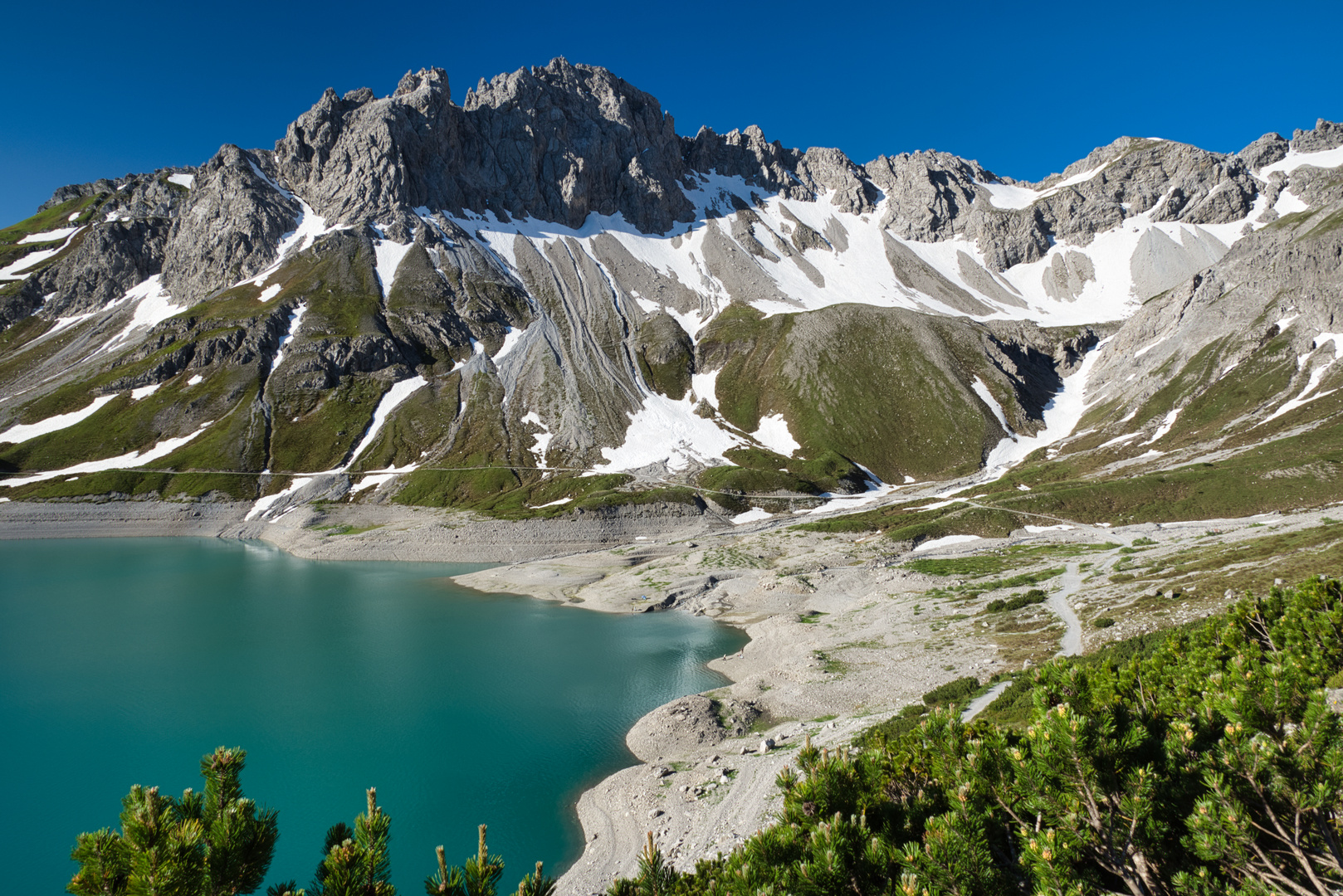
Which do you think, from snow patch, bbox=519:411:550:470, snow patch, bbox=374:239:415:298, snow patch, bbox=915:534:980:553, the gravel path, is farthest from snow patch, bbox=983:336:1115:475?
snow patch, bbox=374:239:415:298

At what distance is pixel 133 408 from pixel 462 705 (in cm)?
15784

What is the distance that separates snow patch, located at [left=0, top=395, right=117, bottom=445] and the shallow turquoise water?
94.8 metres

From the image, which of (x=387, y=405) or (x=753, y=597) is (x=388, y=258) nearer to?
(x=387, y=405)

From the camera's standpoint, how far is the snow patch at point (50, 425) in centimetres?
13162

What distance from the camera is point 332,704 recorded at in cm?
3644

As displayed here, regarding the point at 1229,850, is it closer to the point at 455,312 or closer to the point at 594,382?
the point at 594,382

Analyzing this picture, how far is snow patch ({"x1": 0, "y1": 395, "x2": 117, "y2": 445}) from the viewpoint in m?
132

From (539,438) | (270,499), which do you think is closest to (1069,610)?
(539,438)

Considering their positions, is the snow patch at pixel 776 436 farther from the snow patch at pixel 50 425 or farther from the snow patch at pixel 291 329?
the snow patch at pixel 50 425

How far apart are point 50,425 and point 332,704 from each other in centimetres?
15872

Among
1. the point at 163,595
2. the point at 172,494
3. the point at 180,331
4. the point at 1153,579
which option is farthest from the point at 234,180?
the point at 1153,579

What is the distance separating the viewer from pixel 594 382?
527ft

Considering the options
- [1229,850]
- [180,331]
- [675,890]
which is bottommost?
[675,890]

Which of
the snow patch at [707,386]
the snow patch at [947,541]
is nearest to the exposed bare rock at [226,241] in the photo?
the snow patch at [707,386]
